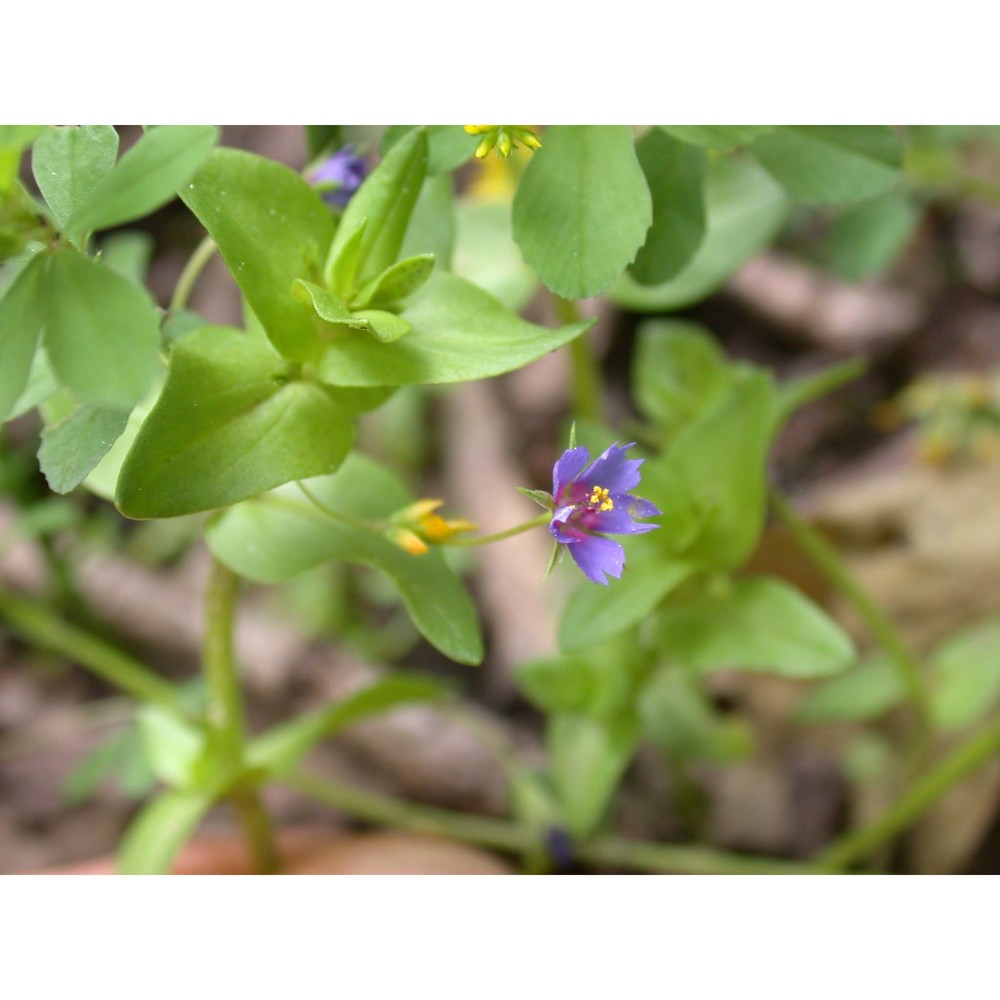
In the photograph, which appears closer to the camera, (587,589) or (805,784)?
(587,589)

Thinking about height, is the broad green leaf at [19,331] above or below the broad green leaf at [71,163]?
below

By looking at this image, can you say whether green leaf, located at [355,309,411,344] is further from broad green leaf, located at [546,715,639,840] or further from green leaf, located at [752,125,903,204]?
broad green leaf, located at [546,715,639,840]

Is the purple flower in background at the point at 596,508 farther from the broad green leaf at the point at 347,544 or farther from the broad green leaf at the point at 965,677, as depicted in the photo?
the broad green leaf at the point at 965,677

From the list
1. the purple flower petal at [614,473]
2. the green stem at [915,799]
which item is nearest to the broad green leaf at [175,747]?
the purple flower petal at [614,473]

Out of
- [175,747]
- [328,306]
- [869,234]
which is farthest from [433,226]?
[869,234]

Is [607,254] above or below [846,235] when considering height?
below

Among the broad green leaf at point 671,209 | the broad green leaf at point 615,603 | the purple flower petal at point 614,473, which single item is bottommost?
the broad green leaf at point 615,603

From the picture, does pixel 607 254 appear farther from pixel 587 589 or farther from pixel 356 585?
pixel 356 585
